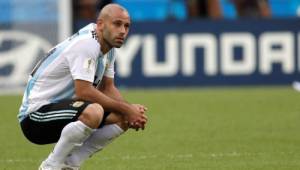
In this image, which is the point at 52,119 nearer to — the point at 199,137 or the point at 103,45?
the point at 103,45

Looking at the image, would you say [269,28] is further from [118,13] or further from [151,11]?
[118,13]

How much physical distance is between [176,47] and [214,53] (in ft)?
2.62

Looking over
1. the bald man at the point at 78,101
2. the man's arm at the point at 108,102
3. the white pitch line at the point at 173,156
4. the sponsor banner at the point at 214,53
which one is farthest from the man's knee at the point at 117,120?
the sponsor banner at the point at 214,53

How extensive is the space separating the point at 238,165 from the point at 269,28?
10937 millimetres

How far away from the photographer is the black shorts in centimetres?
813

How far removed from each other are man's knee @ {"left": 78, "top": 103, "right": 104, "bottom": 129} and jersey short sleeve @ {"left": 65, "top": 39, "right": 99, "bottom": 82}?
234 millimetres

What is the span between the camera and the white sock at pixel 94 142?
27.6 feet

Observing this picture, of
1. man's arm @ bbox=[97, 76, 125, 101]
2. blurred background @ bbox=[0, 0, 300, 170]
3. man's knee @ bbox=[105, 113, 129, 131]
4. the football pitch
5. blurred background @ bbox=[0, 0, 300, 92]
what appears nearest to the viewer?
man's knee @ bbox=[105, 113, 129, 131]

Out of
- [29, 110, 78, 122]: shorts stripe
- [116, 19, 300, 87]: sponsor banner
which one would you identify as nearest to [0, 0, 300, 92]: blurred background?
[116, 19, 300, 87]: sponsor banner

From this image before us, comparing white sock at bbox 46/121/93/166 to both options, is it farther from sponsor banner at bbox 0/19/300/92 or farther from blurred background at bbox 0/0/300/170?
sponsor banner at bbox 0/19/300/92

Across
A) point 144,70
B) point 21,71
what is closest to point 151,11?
point 144,70

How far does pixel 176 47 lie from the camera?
20.0m

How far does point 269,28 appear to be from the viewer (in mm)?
20094

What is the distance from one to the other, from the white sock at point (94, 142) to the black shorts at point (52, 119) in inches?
3.2
